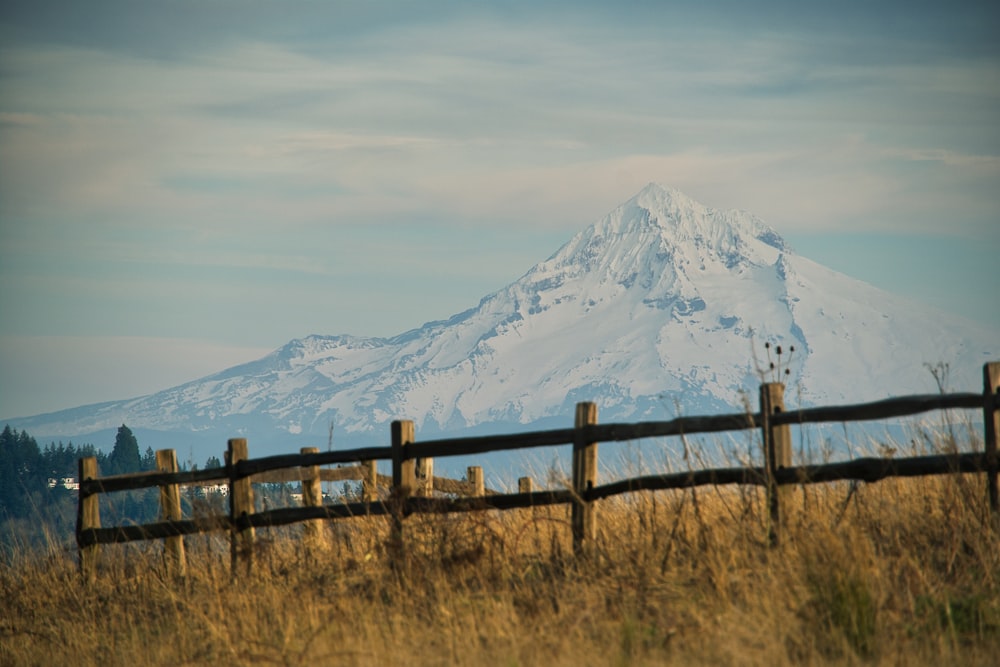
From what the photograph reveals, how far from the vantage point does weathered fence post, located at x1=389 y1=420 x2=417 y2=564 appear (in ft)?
31.2

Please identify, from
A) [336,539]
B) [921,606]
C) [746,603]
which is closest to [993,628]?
[921,606]

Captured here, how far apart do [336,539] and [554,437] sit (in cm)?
268

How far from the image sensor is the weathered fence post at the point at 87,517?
1282 cm

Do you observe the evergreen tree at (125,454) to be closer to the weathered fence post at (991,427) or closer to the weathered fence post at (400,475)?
the weathered fence post at (400,475)

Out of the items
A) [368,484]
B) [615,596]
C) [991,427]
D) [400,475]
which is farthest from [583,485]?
[368,484]

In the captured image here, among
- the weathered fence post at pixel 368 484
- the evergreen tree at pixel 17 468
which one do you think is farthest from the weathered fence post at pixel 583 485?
the evergreen tree at pixel 17 468

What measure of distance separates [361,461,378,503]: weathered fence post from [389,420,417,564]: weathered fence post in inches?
14.8

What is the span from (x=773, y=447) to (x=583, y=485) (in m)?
1.58

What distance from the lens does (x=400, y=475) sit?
1000cm

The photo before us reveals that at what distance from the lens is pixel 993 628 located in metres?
6.50

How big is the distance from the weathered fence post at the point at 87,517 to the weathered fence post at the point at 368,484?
3.00 m

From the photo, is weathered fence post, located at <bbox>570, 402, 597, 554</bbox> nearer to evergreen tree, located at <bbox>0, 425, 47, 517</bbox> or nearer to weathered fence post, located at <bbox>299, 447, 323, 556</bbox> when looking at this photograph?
weathered fence post, located at <bbox>299, 447, 323, 556</bbox>

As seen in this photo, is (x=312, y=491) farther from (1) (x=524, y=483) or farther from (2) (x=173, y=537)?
(1) (x=524, y=483)

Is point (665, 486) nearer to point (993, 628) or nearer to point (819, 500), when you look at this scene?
point (819, 500)
